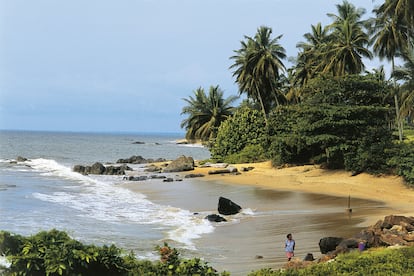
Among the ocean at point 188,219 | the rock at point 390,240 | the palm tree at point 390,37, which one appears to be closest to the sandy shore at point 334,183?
the ocean at point 188,219

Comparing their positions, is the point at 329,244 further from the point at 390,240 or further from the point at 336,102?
the point at 336,102

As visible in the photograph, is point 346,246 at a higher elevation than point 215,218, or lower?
higher

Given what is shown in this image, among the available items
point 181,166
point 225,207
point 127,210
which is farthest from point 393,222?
point 181,166

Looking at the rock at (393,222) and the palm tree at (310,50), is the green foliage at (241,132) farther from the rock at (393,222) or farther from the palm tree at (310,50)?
the rock at (393,222)

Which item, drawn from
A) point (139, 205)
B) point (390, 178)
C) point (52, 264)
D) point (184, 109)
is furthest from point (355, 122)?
point (184, 109)

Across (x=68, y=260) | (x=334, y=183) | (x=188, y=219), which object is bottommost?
(x=188, y=219)

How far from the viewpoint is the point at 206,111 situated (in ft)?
178

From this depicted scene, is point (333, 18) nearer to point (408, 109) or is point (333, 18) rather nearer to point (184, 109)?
point (408, 109)

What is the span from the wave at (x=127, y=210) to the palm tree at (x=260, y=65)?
955 inches

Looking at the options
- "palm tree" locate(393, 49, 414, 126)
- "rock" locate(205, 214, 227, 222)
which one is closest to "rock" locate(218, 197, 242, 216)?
"rock" locate(205, 214, 227, 222)

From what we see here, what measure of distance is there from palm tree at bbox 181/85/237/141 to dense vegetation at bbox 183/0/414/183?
1.49 ft

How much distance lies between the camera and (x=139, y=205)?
19.4 m

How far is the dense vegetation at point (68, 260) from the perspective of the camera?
17.5 ft

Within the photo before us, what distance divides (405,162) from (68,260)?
1999cm
